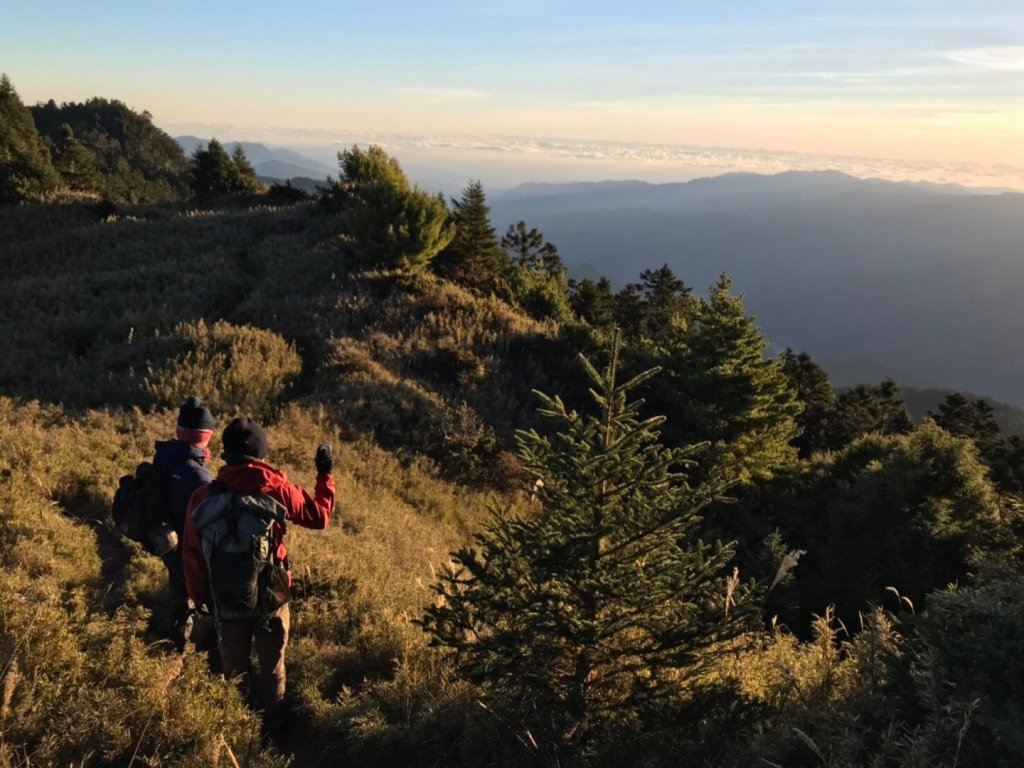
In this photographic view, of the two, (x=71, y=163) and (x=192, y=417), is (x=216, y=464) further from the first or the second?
(x=71, y=163)

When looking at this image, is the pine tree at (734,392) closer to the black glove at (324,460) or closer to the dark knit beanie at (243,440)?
the black glove at (324,460)

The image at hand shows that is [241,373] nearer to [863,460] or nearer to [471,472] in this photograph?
[471,472]

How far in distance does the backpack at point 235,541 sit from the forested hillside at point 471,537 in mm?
829

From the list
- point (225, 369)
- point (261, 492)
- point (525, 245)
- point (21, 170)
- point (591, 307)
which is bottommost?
point (591, 307)

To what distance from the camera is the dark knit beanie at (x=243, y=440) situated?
3.94m

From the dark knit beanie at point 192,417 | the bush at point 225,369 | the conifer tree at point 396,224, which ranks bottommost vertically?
the bush at point 225,369

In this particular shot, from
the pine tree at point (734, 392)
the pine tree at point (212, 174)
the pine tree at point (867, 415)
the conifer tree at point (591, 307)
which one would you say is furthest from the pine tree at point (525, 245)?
the pine tree at point (734, 392)

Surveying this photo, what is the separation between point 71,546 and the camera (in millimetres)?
5590

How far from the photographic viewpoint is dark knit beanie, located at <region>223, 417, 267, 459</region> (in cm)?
394

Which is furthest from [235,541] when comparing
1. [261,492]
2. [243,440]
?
[243,440]

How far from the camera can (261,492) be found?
3.92m

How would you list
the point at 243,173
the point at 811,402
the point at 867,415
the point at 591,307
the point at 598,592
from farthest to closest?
the point at 243,173, the point at 591,307, the point at 867,415, the point at 811,402, the point at 598,592

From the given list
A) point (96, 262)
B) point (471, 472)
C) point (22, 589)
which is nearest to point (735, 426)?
point (471, 472)

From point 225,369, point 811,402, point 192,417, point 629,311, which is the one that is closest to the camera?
point 192,417
